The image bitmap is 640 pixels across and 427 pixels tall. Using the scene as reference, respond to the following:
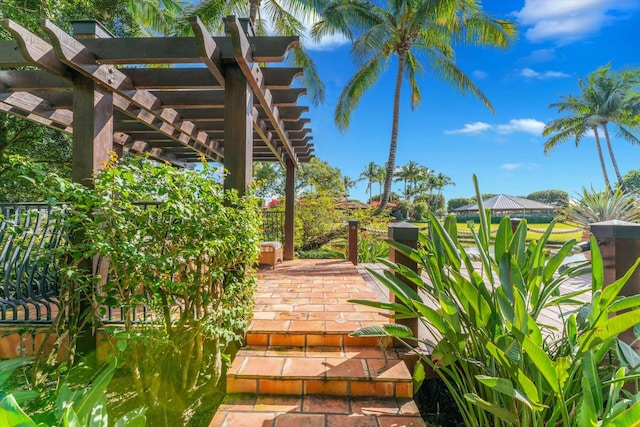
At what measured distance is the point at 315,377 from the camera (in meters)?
1.93

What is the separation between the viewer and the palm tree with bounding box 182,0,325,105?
347 inches

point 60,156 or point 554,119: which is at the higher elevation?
point 554,119

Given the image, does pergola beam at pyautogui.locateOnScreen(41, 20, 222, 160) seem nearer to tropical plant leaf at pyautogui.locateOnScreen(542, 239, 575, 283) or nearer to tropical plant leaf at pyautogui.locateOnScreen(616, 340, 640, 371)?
tropical plant leaf at pyautogui.locateOnScreen(542, 239, 575, 283)

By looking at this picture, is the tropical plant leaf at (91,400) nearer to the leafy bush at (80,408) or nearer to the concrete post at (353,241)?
the leafy bush at (80,408)

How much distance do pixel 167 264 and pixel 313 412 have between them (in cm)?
131

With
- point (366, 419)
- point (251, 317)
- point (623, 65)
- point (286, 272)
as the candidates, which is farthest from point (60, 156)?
point (623, 65)

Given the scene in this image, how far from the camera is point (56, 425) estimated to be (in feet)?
4.40

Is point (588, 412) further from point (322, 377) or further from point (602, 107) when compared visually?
point (602, 107)

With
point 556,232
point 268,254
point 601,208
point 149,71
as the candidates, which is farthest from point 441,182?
point 149,71

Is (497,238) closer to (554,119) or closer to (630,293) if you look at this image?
(630,293)

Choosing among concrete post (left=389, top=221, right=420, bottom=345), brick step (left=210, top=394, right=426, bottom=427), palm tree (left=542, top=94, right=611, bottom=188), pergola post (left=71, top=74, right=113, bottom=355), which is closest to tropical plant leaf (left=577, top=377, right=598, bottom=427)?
brick step (left=210, top=394, right=426, bottom=427)

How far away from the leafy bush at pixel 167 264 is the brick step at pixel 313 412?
18.9 inches

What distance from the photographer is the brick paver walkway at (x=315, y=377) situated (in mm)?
1723

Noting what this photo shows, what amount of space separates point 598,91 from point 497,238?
28.1m
